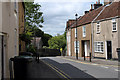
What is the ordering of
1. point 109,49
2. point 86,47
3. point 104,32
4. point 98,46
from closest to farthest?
point 109,49 < point 104,32 < point 98,46 < point 86,47

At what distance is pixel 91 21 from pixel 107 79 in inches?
782

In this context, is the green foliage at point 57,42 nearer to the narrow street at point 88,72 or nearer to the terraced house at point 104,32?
the terraced house at point 104,32

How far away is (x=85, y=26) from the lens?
3069cm

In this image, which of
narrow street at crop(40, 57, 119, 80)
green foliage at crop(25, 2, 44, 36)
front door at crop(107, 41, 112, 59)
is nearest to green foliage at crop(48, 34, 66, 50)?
green foliage at crop(25, 2, 44, 36)

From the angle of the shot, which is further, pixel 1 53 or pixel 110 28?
pixel 110 28

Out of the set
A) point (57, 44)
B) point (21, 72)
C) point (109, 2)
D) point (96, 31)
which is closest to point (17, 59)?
point (21, 72)

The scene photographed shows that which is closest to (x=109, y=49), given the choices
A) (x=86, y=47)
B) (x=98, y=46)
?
(x=98, y=46)

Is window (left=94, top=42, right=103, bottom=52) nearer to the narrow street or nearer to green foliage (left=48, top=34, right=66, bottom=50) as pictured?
the narrow street

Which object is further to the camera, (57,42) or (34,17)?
(57,42)

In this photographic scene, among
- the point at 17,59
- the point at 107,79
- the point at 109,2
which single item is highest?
the point at 109,2

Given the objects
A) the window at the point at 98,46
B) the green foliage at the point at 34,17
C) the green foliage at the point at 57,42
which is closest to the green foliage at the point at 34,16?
the green foliage at the point at 34,17

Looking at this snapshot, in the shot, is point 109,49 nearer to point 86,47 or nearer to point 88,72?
point 86,47

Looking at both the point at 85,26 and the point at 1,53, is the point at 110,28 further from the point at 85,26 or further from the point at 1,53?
the point at 1,53

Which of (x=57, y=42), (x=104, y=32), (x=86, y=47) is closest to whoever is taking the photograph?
(x=104, y=32)
